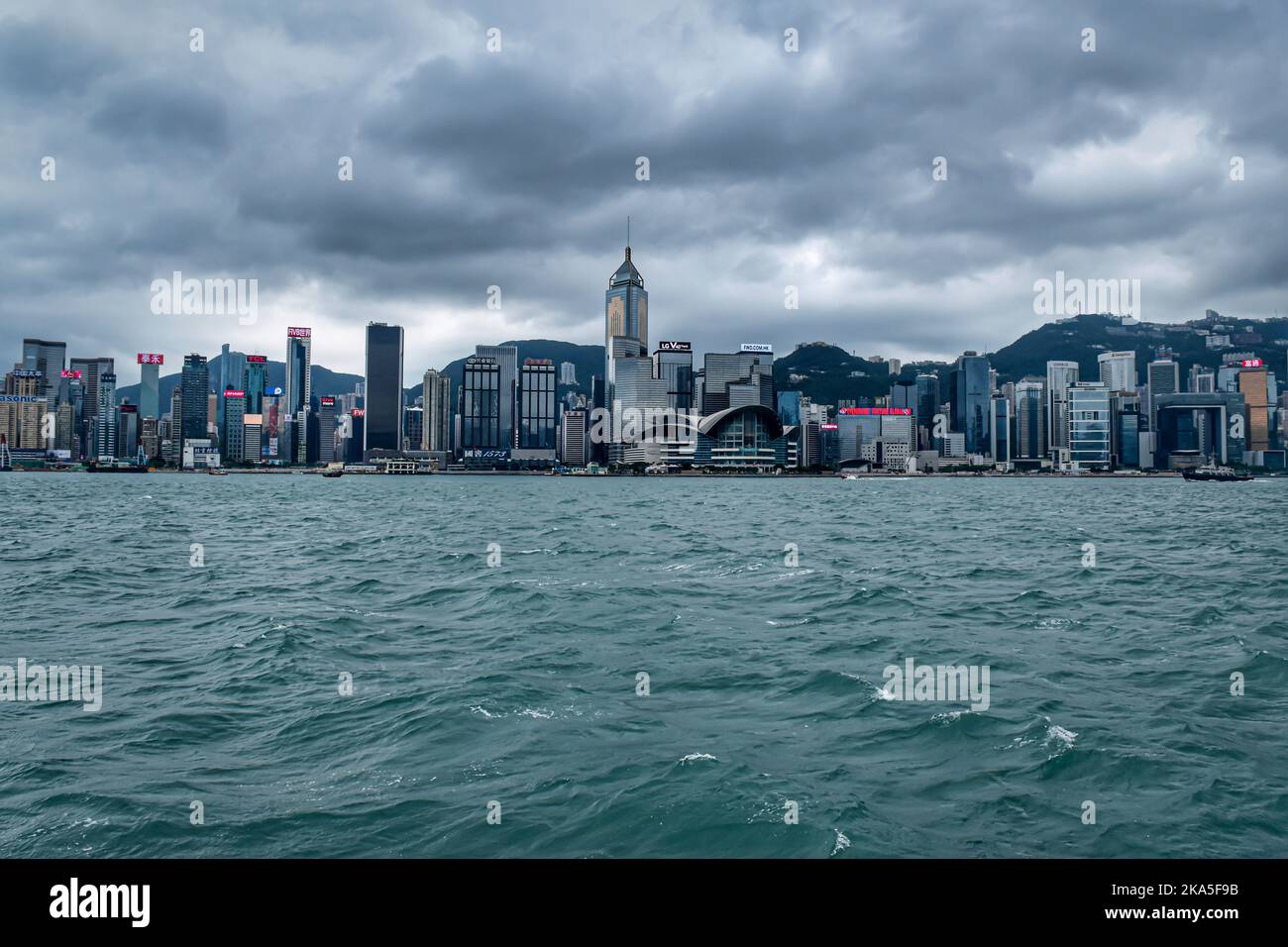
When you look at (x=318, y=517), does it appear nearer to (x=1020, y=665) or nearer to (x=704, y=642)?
(x=704, y=642)

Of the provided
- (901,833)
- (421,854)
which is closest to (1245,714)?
(901,833)
